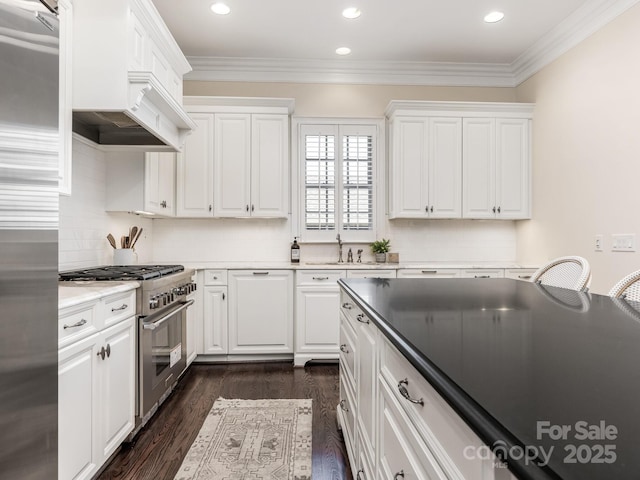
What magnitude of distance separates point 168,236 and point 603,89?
417cm

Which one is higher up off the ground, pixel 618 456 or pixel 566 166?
pixel 566 166

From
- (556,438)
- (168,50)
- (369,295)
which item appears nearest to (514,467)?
(556,438)

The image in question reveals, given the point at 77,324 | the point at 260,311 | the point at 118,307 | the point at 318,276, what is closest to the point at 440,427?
the point at 77,324

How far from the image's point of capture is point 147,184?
310 centimetres

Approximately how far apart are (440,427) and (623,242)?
2.99 m

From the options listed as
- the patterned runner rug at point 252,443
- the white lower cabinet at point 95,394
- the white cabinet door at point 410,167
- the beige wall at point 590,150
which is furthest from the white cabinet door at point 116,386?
the beige wall at point 590,150

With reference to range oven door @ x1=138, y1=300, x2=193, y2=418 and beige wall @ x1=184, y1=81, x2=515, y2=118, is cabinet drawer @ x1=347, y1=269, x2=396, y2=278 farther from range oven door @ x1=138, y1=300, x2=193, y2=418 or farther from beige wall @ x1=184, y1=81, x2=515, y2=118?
beige wall @ x1=184, y1=81, x2=515, y2=118

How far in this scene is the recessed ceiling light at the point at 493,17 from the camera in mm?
3258

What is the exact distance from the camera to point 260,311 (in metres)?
3.61

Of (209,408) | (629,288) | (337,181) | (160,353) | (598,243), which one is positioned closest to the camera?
(629,288)

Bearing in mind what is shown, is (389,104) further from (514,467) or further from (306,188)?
(514,467)

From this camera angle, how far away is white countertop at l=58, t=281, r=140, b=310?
1598 millimetres

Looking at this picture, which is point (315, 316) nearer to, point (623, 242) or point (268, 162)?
point (268, 162)

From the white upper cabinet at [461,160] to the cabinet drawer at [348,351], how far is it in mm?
2104
